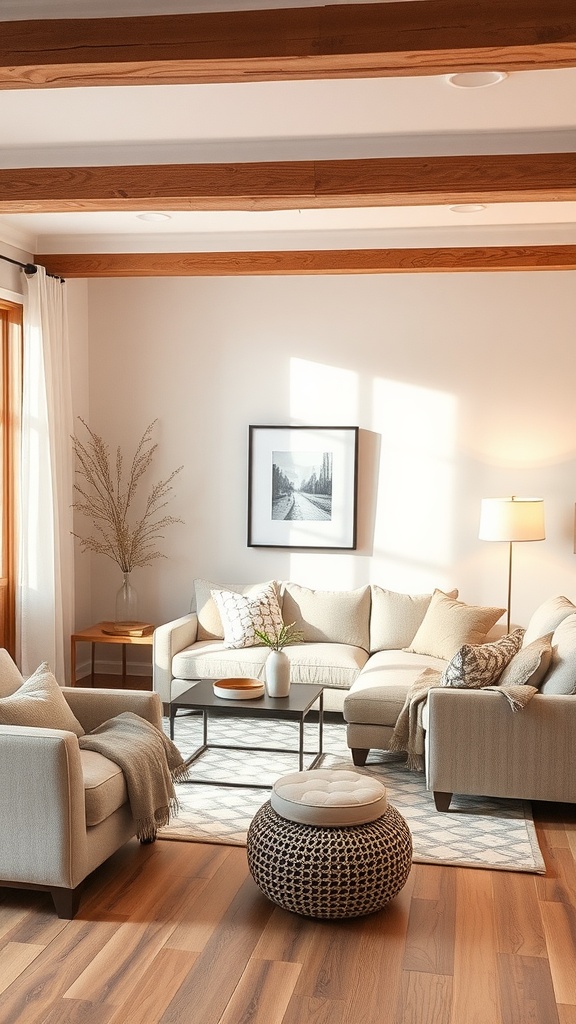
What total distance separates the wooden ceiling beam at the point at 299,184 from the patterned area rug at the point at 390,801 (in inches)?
109

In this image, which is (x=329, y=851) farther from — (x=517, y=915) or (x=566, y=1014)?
(x=566, y=1014)

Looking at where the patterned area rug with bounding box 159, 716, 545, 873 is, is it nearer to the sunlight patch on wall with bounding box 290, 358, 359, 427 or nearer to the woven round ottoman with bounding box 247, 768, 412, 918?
the woven round ottoman with bounding box 247, 768, 412, 918

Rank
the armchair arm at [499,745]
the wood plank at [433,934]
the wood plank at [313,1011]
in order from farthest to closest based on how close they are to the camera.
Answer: the armchair arm at [499,745] → the wood plank at [433,934] → the wood plank at [313,1011]

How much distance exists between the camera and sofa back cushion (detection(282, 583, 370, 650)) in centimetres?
640

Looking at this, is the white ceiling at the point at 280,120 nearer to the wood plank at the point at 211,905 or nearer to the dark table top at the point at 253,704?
the dark table top at the point at 253,704

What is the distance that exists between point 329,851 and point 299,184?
287cm

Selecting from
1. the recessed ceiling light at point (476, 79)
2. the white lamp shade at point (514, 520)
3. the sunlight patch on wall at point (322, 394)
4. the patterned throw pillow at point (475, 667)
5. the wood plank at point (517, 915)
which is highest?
the recessed ceiling light at point (476, 79)

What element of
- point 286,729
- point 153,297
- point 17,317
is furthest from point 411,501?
point 17,317

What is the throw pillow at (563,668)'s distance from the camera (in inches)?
169

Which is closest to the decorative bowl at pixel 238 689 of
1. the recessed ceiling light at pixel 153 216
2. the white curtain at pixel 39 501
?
the white curtain at pixel 39 501

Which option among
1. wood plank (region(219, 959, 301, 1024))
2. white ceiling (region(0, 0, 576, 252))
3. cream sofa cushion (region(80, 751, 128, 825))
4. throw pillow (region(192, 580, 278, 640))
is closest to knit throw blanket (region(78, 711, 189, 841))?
cream sofa cushion (region(80, 751, 128, 825))

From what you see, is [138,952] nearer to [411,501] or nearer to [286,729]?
[286,729]

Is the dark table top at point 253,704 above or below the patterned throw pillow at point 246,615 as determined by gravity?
below

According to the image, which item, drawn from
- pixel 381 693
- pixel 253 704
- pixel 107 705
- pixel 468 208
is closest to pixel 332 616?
pixel 381 693
